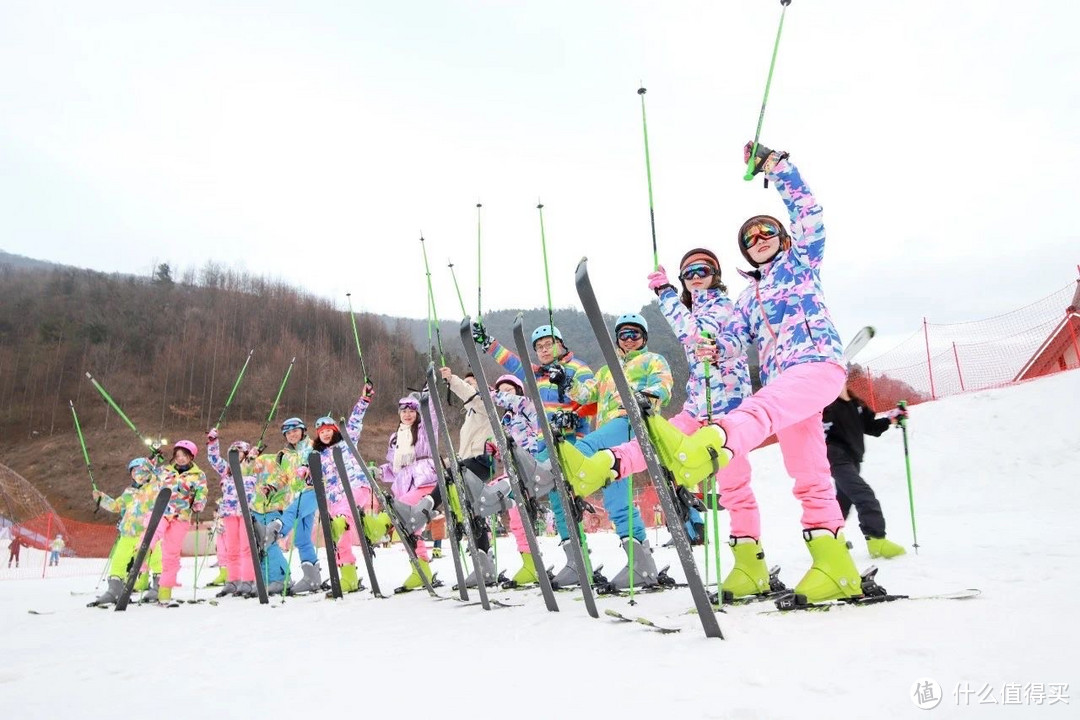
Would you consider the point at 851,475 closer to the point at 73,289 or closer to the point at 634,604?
the point at 634,604

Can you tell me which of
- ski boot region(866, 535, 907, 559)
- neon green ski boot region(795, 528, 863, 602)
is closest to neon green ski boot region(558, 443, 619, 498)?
neon green ski boot region(795, 528, 863, 602)

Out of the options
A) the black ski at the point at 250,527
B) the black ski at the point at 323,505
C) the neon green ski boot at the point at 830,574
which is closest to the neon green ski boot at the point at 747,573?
the neon green ski boot at the point at 830,574

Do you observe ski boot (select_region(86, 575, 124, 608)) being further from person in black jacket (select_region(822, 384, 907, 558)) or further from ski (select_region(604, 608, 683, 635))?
person in black jacket (select_region(822, 384, 907, 558))

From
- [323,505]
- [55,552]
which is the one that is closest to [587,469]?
[323,505]

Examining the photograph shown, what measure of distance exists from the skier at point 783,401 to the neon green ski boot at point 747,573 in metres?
0.02

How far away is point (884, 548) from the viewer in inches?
180

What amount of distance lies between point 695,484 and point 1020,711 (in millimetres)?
1086

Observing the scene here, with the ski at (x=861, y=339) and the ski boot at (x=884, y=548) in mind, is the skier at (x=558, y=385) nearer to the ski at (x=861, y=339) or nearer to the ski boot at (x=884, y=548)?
the ski at (x=861, y=339)

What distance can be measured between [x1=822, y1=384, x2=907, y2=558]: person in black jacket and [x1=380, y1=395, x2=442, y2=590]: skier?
129 inches

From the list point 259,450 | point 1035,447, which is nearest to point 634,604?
point 259,450

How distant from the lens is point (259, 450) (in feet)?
26.8

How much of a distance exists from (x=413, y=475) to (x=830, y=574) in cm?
399

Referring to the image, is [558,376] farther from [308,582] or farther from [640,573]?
[308,582]

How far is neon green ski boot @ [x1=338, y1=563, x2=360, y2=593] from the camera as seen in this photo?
6.34 metres
